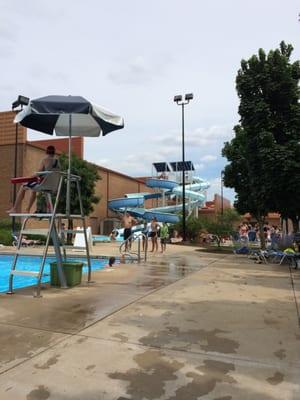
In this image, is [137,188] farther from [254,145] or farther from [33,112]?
[33,112]

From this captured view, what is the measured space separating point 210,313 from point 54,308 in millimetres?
2345

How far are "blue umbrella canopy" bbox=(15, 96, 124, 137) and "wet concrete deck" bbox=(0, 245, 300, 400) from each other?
3298 millimetres

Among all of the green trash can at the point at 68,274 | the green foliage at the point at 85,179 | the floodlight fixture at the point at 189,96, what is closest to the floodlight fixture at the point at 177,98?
the floodlight fixture at the point at 189,96

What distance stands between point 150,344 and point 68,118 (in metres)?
5.97

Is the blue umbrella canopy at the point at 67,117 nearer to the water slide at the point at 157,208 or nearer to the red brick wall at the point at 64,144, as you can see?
the water slide at the point at 157,208

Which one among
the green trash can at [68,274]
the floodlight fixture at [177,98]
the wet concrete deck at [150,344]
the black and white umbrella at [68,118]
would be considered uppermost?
the floodlight fixture at [177,98]

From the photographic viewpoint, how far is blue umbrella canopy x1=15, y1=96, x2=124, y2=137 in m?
7.71

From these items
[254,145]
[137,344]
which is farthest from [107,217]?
[137,344]

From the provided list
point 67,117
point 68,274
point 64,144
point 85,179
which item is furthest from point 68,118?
point 64,144

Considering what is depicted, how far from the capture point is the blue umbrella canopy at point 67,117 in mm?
7715

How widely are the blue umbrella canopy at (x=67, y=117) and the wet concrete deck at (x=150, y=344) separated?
330 cm

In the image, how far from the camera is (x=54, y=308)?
647 cm

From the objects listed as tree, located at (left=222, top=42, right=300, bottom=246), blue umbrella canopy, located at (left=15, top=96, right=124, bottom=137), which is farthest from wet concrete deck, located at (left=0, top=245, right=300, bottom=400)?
tree, located at (left=222, top=42, right=300, bottom=246)

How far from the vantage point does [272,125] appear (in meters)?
15.3
